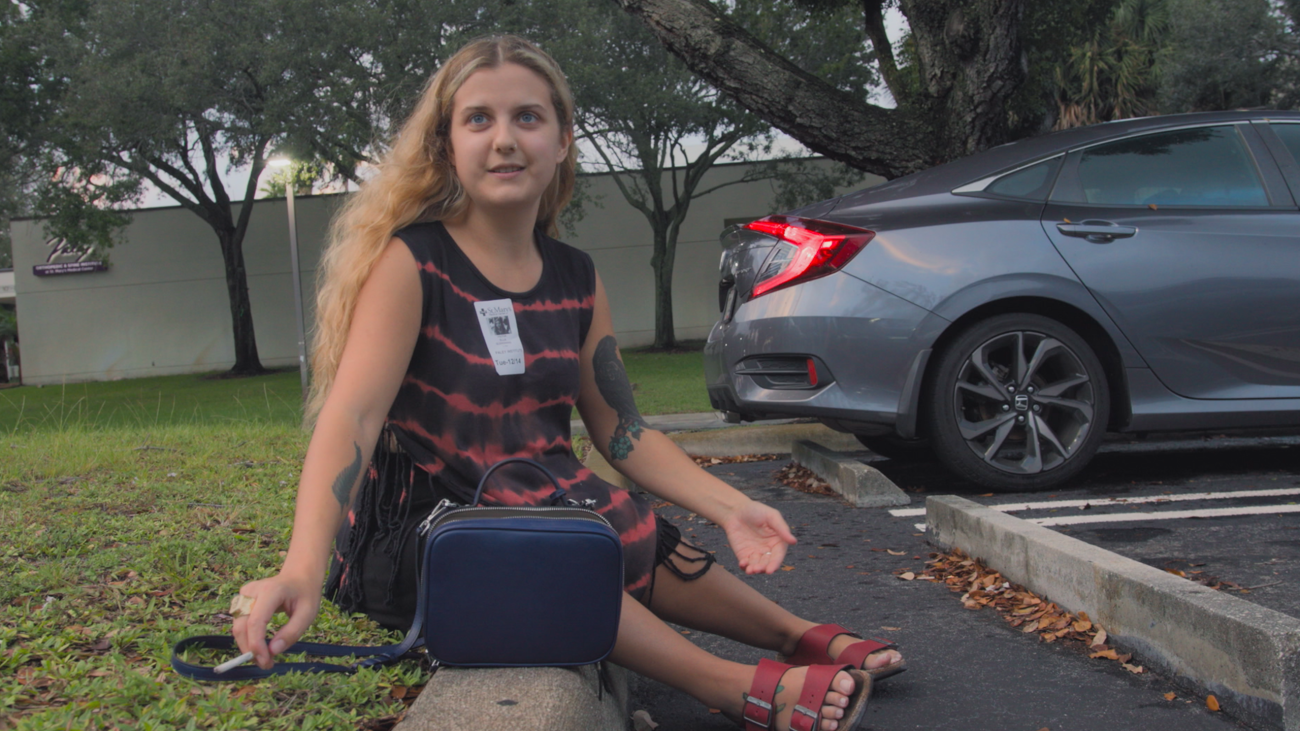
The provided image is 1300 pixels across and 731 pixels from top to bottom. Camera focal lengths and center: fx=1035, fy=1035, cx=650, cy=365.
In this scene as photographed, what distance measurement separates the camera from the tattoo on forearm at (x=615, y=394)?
2520mm

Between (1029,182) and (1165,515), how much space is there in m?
1.58

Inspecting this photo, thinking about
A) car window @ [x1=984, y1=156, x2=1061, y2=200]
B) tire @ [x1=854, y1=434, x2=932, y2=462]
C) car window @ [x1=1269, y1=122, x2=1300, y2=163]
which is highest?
car window @ [x1=1269, y1=122, x2=1300, y2=163]

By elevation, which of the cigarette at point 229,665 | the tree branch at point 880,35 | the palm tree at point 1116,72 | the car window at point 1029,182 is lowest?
the cigarette at point 229,665

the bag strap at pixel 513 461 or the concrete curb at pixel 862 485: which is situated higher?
the bag strap at pixel 513 461

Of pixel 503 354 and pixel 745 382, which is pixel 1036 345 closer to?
pixel 745 382

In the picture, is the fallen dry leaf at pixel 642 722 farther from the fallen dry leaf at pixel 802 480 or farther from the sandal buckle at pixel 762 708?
the fallen dry leaf at pixel 802 480

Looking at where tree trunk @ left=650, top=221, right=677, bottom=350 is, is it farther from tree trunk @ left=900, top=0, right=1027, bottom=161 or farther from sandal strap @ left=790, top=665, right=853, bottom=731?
sandal strap @ left=790, top=665, right=853, bottom=731

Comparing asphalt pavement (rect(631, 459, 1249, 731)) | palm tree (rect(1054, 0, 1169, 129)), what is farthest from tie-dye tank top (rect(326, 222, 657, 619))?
palm tree (rect(1054, 0, 1169, 129))

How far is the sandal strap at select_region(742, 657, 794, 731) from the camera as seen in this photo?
2.02 metres

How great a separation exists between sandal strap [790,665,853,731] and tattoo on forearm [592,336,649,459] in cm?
74

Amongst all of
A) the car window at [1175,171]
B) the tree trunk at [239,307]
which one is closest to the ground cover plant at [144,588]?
the car window at [1175,171]

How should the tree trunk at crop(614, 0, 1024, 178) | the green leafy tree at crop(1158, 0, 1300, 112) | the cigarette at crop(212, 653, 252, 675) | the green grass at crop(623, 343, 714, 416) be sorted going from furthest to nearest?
the green leafy tree at crop(1158, 0, 1300, 112), the green grass at crop(623, 343, 714, 416), the tree trunk at crop(614, 0, 1024, 178), the cigarette at crop(212, 653, 252, 675)

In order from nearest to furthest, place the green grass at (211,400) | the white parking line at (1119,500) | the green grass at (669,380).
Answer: the white parking line at (1119,500) < the green grass at (211,400) < the green grass at (669,380)

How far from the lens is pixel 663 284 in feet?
84.7
